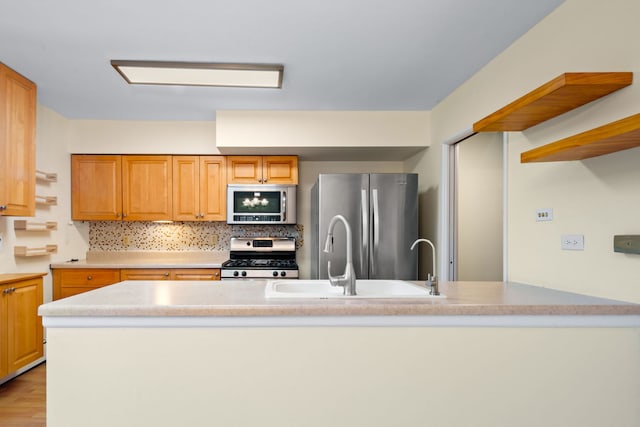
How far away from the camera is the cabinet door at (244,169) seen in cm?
436

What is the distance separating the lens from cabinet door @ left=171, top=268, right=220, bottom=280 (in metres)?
4.04

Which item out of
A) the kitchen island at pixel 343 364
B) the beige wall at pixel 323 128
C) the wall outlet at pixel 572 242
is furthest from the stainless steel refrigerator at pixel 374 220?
the kitchen island at pixel 343 364

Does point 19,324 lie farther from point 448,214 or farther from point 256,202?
point 448,214

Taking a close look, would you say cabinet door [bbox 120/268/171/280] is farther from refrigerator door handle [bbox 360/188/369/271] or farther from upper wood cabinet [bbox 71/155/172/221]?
refrigerator door handle [bbox 360/188/369/271]

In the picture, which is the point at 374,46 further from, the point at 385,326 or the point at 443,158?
the point at 385,326

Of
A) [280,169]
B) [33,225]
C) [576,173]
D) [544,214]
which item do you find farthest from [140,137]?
[576,173]

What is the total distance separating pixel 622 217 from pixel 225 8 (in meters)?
2.17

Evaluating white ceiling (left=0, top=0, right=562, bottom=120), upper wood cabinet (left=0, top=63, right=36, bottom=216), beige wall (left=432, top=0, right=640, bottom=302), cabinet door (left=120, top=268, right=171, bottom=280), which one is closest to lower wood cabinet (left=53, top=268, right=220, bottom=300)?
cabinet door (left=120, top=268, right=171, bottom=280)

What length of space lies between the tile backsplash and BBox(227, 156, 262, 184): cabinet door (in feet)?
2.10

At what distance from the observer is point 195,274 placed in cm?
406

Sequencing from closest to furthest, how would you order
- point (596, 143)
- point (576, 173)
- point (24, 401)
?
point (596, 143) → point (576, 173) → point (24, 401)

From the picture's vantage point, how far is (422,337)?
1.61 metres

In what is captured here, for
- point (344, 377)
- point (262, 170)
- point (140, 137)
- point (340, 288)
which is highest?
point (140, 137)

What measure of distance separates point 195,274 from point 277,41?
2.53 meters
